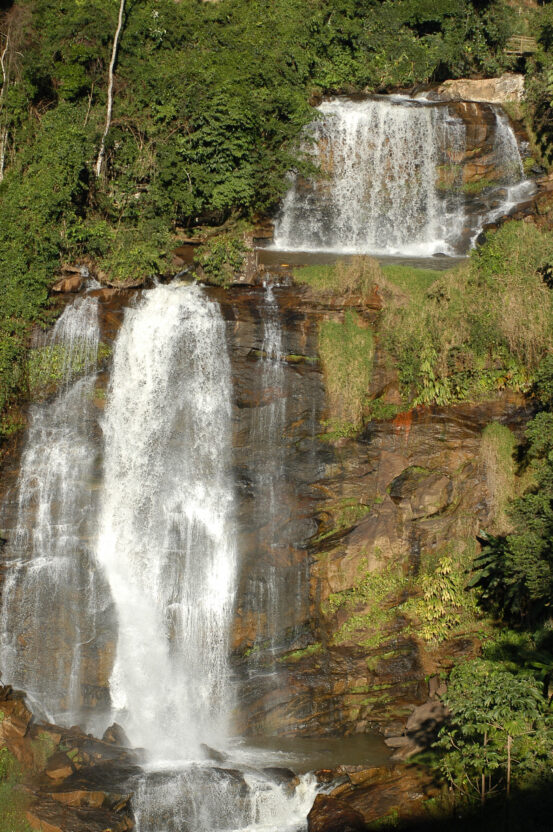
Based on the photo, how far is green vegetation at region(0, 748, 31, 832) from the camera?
12258 millimetres

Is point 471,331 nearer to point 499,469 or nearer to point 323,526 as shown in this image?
point 499,469

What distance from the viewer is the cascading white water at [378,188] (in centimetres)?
2308

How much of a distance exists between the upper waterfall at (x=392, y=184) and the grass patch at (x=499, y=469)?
312 inches

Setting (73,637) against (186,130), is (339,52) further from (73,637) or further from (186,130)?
(73,637)

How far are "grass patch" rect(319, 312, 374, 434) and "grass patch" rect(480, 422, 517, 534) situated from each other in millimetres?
2908

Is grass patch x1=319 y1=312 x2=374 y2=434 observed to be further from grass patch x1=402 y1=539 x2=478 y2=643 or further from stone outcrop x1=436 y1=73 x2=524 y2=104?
stone outcrop x1=436 y1=73 x2=524 y2=104

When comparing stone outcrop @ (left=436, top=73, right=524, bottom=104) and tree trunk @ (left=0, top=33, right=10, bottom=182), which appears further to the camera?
stone outcrop @ (left=436, top=73, right=524, bottom=104)

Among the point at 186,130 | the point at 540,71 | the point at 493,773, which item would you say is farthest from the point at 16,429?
the point at 540,71

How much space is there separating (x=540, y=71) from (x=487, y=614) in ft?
62.5

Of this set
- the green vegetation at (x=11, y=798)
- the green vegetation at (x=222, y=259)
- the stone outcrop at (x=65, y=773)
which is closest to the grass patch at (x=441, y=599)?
the stone outcrop at (x=65, y=773)

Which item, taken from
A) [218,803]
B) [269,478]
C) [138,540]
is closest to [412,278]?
[269,478]

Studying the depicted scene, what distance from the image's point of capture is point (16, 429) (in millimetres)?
17438

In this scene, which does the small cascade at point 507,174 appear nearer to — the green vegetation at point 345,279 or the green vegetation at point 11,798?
the green vegetation at point 345,279

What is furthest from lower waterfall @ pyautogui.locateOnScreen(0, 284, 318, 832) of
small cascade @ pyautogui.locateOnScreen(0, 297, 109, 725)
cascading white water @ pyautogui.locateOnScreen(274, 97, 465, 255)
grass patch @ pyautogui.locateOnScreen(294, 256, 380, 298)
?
cascading white water @ pyautogui.locateOnScreen(274, 97, 465, 255)
